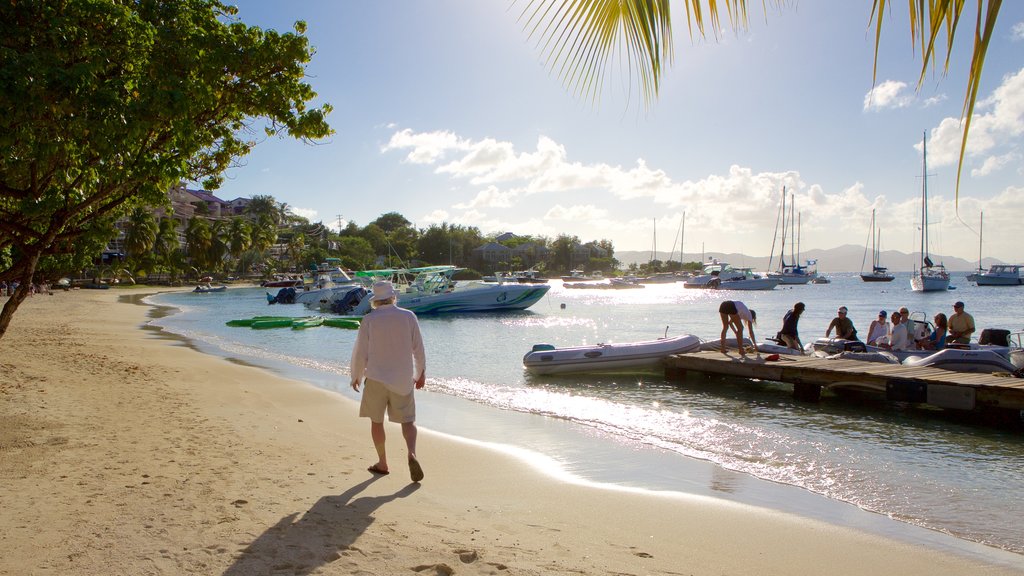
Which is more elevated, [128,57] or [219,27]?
[219,27]

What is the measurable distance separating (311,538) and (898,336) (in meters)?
14.3

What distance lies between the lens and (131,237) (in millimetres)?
66938

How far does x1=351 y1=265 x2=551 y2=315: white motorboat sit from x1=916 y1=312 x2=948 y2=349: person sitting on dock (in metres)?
29.3

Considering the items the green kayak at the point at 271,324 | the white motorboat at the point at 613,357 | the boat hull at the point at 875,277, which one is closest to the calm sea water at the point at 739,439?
the white motorboat at the point at 613,357

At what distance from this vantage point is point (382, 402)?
20.5 feet

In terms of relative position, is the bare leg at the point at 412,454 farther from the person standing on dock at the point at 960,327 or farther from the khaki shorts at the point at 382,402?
the person standing on dock at the point at 960,327

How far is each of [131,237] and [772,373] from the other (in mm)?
69594

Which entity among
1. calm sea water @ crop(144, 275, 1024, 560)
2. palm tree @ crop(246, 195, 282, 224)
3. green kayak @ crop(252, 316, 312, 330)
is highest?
palm tree @ crop(246, 195, 282, 224)

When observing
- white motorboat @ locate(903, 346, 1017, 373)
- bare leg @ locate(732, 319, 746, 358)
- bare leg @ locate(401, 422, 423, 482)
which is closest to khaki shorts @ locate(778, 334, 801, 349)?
bare leg @ locate(732, 319, 746, 358)

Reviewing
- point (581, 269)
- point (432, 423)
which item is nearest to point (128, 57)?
point (432, 423)

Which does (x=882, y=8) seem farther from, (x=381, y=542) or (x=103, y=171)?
(x=103, y=171)

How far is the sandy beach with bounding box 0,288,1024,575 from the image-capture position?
4.21 metres

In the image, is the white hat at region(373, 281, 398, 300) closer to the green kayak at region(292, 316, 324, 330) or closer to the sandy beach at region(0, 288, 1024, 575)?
the sandy beach at region(0, 288, 1024, 575)

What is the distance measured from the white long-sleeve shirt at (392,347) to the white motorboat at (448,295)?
3429 centimetres
